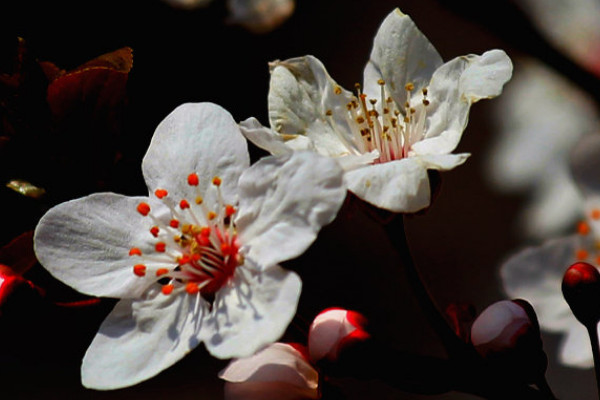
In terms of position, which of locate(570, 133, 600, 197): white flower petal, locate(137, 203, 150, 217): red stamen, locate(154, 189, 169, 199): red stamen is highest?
locate(154, 189, 169, 199): red stamen

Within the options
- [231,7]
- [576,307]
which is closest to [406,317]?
[231,7]

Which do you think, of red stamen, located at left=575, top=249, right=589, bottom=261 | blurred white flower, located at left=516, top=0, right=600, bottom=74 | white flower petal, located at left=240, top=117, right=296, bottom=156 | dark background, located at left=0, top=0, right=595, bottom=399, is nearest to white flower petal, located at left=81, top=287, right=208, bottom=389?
white flower petal, located at left=240, top=117, right=296, bottom=156

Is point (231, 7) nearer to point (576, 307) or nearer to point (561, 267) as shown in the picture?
point (561, 267)

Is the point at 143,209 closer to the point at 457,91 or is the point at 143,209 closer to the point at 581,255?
the point at 457,91

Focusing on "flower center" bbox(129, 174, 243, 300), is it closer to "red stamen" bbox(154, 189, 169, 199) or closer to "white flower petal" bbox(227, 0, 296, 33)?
"red stamen" bbox(154, 189, 169, 199)

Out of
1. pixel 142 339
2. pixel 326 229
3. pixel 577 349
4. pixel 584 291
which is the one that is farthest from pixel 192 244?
pixel 326 229

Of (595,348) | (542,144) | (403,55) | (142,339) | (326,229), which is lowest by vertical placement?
(326,229)
